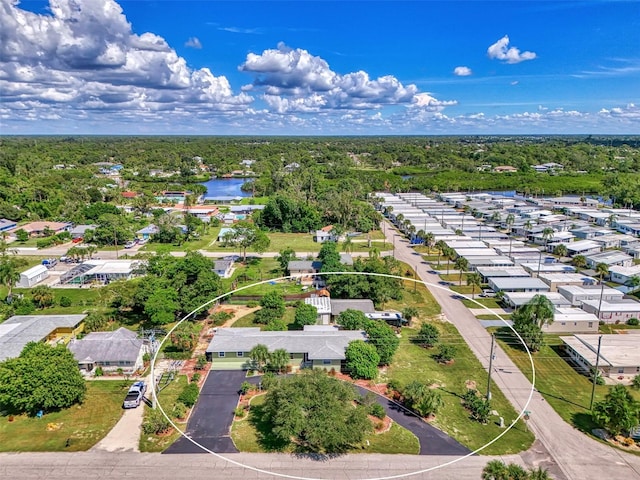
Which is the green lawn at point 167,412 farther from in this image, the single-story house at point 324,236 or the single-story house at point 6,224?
the single-story house at point 6,224

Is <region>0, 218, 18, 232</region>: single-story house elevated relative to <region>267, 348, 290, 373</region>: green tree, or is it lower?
elevated

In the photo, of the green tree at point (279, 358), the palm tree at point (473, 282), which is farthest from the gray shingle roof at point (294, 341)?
the palm tree at point (473, 282)

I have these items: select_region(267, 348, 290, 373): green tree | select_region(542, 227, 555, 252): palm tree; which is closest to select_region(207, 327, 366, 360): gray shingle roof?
select_region(267, 348, 290, 373): green tree

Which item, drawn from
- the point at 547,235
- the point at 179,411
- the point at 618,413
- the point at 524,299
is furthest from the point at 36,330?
the point at 547,235

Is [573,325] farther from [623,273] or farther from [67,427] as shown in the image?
[67,427]

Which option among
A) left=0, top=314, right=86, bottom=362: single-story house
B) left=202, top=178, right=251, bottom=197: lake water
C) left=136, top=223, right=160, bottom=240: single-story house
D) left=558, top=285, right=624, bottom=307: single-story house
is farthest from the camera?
left=202, top=178, right=251, bottom=197: lake water

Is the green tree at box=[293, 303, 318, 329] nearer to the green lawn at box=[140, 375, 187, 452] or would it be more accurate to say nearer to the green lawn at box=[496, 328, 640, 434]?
the green lawn at box=[140, 375, 187, 452]

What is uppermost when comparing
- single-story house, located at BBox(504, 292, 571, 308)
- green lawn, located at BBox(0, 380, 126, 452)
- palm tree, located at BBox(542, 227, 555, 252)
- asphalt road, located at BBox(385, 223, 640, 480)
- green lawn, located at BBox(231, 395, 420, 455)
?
palm tree, located at BBox(542, 227, 555, 252)
